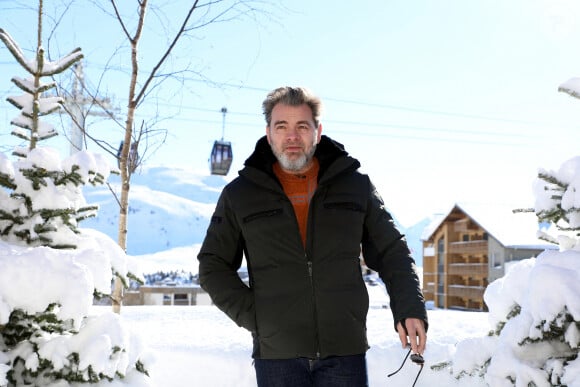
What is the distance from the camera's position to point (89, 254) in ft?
12.0

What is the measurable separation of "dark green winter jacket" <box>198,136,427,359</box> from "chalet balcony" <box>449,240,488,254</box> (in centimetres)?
3105

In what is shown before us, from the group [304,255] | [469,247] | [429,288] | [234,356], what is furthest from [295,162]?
[429,288]

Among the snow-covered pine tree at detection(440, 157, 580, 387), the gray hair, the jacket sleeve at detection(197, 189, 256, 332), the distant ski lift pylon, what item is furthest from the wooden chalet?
the jacket sleeve at detection(197, 189, 256, 332)

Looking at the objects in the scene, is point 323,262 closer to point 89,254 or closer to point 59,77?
point 89,254

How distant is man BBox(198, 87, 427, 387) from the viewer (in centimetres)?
256

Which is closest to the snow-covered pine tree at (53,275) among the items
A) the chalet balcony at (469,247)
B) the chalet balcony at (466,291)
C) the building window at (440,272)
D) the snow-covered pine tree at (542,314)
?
the snow-covered pine tree at (542,314)

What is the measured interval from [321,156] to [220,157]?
2228 cm

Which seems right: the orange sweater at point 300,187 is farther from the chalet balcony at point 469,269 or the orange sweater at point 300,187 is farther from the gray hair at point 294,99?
the chalet balcony at point 469,269

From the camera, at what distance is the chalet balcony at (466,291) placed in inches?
1256

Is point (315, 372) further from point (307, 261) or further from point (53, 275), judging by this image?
point (53, 275)

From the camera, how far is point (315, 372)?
259cm

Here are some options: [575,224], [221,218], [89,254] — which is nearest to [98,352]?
[89,254]

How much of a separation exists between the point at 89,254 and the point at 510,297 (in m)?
3.03

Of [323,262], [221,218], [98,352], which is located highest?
[221,218]
